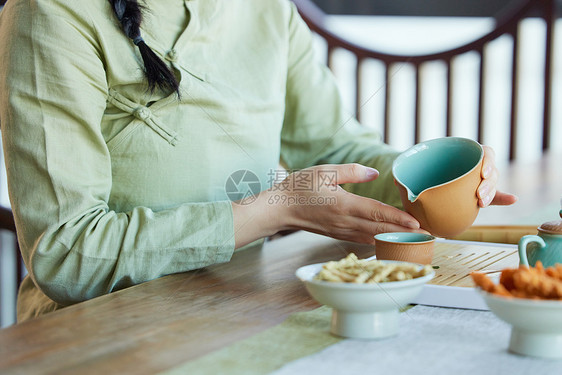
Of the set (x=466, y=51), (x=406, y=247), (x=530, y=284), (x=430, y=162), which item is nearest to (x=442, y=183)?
(x=430, y=162)

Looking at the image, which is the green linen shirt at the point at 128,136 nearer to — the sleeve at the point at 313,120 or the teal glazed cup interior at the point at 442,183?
the sleeve at the point at 313,120

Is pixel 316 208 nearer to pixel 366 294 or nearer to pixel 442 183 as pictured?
pixel 442 183

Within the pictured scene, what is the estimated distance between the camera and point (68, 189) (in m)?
0.83

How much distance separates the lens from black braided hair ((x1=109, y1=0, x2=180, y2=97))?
3.03 feet

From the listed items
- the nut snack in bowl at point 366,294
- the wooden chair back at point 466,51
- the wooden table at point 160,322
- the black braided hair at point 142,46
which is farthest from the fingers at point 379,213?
the wooden chair back at point 466,51

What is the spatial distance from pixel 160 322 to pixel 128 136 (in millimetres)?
380

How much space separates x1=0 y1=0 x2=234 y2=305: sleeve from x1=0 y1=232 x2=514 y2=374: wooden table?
0.17ft

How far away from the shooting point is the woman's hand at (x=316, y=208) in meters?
0.88

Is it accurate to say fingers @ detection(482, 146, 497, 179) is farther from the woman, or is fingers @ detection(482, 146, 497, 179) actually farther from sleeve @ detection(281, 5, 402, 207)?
sleeve @ detection(281, 5, 402, 207)

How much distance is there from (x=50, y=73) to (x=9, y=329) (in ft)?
1.18

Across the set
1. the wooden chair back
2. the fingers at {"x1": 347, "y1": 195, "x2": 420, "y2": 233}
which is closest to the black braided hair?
the fingers at {"x1": 347, "y1": 195, "x2": 420, "y2": 233}

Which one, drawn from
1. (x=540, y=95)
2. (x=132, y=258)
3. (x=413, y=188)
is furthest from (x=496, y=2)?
(x=132, y=258)

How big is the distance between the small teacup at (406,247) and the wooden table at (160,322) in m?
0.05

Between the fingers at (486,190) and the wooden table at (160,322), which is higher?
the fingers at (486,190)
